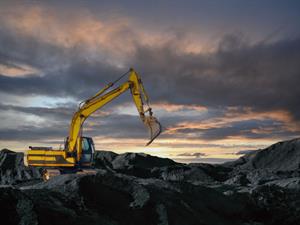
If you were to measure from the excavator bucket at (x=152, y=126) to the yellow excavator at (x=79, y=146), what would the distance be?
0.14ft

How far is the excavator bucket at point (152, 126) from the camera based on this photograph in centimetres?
1623

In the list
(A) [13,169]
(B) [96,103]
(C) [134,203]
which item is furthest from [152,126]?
(A) [13,169]

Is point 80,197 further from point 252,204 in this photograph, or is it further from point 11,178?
point 11,178

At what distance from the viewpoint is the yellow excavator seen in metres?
17.6

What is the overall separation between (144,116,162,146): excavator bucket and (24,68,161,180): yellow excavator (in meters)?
0.04

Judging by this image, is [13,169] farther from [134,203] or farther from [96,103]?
[134,203]

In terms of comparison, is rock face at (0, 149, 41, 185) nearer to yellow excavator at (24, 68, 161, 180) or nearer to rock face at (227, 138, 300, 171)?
yellow excavator at (24, 68, 161, 180)

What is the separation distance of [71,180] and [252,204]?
518 cm

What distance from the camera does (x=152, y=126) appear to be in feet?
54.2

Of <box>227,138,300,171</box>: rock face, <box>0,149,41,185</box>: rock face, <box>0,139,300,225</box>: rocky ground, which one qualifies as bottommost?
<box>0,139,300,225</box>: rocky ground

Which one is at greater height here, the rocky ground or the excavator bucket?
the excavator bucket

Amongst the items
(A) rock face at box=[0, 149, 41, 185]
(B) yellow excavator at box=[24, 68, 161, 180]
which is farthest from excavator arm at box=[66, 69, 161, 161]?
(A) rock face at box=[0, 149, 41, 185]

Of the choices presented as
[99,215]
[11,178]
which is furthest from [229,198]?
[11,178]

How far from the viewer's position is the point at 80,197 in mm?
7691
